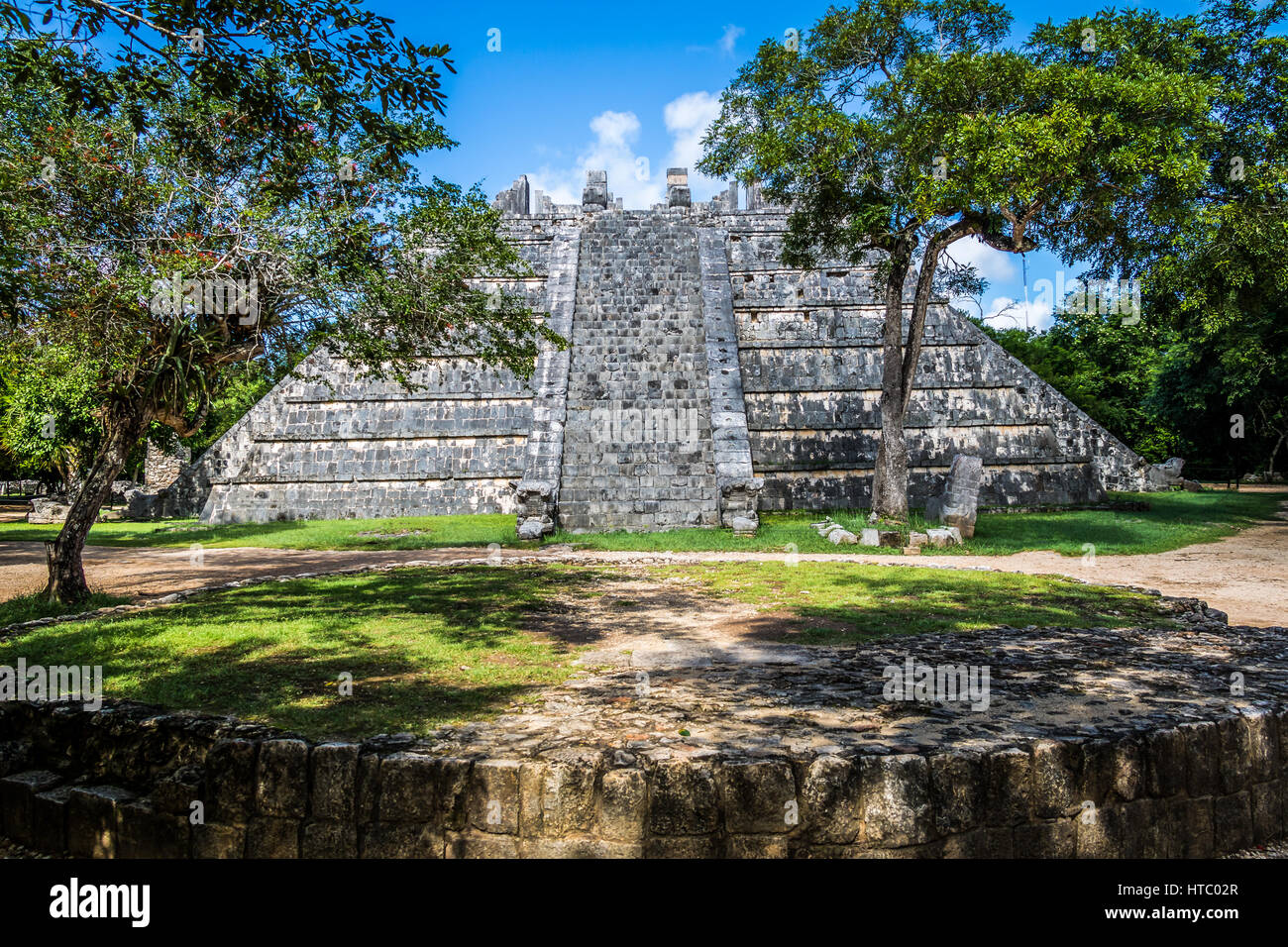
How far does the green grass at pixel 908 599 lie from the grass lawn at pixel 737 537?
3.12 m

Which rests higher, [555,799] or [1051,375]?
[1051,375]

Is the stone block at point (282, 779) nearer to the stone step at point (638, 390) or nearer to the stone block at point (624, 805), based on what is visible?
the stone block at point (624, 805)

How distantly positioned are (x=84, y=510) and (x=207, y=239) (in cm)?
332

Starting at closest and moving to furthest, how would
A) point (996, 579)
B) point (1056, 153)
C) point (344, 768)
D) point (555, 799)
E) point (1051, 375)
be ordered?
1. point (555, 799)
2. point (344, 768)
3. point (996, 579)
4. point (1056, 153)
5. point (1051, 375)

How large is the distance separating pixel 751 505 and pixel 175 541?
38.5 ft

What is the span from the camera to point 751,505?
1625 cm

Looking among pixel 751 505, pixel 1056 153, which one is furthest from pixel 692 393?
pixel 1056 153

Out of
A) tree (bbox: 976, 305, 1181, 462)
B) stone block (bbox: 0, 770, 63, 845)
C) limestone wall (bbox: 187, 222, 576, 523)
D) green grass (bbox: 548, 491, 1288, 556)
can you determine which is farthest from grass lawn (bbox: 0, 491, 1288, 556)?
tree (bbox: 976, 305, 1181, 462)

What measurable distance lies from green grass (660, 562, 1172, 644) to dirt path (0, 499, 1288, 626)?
110 centimetres

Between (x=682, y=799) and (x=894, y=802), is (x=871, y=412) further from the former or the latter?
(x=682, y=799)

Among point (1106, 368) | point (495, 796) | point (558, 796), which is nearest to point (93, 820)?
point (495, 796)

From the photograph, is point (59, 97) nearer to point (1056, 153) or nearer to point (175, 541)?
point (175, 541)

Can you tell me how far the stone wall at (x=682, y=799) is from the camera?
12.3 ft

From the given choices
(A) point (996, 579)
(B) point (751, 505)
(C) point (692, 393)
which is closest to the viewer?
(A) point (996, 579)
